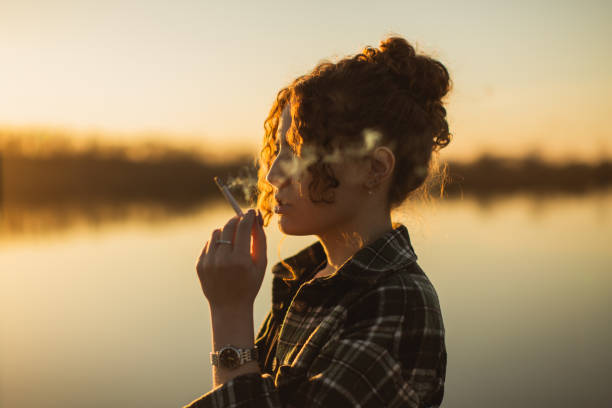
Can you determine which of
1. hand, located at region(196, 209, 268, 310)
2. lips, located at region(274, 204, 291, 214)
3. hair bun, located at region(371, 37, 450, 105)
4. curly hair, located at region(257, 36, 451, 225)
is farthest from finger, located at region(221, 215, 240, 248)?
hair bun, located at region(371, 37, 450, 105)

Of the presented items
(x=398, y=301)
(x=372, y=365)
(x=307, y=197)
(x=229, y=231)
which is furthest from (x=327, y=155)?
(x=372, y=365)

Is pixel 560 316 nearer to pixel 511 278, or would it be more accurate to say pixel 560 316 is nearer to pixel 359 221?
pixel 511 278

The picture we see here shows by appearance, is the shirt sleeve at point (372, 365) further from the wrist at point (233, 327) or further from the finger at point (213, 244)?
the finger at point (213, 244)

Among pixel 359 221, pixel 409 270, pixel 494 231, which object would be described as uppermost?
pixel 359 221

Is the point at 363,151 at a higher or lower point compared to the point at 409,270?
higher

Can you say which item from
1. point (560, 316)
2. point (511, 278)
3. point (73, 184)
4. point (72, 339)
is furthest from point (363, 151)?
point (73, 184)

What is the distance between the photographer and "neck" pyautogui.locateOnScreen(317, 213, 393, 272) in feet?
4.98

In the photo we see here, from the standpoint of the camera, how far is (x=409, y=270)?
1.39m

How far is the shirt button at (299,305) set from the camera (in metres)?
1.47

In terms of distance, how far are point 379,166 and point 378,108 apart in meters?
0.17

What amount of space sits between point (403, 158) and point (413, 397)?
0.69 m

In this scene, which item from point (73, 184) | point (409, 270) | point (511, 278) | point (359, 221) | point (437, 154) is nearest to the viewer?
point (409, 270)

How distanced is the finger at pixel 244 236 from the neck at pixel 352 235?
24 centimetres

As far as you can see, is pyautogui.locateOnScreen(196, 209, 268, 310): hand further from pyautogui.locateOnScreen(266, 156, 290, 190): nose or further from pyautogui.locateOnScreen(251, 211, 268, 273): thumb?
pyautogui.locateOnScreen(266, 156, 290, 190): nose
